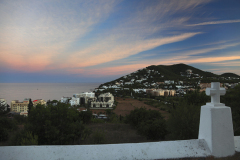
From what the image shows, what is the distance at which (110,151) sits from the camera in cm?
284

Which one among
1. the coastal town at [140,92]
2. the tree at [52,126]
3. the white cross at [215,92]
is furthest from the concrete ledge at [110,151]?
the coastal town at [140,92]

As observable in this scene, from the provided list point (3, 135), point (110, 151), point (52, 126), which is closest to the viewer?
point (110, 151)

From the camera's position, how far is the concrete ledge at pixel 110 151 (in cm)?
273

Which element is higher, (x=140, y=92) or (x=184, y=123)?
(x=184, y=123)

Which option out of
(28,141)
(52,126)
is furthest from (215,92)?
(52,126)

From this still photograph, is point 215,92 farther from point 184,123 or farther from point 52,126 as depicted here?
point 52,126

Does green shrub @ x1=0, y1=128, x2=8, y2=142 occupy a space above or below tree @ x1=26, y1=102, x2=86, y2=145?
below

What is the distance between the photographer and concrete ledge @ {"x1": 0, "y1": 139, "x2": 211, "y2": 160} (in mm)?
2727

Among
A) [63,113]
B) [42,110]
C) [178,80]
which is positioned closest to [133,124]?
[63,113]

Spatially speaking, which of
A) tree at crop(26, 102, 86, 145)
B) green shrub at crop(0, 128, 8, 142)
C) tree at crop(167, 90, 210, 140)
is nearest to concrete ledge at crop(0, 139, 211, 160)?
tree at crop(167, 90, 210, 140)

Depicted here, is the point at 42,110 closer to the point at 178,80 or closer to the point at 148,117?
the point at 148,117

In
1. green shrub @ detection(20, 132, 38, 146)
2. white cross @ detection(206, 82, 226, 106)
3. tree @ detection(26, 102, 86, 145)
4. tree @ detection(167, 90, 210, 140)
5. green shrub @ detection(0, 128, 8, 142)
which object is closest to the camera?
white cross @ detection(206, 82, 226, 106)

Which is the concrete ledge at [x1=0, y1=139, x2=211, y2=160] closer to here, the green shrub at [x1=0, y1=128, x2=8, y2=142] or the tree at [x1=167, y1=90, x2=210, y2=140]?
the tree at [x1=167, y1=90, x2=210, y2=140]

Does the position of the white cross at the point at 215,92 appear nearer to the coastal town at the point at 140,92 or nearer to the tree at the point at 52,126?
the tree at the point at 52,126
